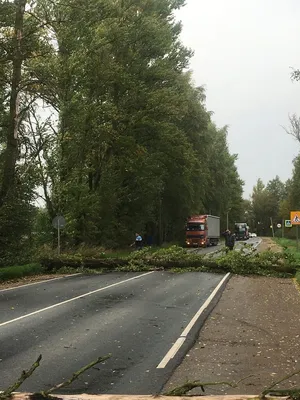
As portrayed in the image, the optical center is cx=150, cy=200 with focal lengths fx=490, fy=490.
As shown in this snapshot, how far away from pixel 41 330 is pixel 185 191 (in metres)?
36.2

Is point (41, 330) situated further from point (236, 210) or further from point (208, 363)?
point (236, 210)

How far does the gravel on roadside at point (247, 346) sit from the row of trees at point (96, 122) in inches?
455

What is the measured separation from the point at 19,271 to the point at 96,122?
1255cm

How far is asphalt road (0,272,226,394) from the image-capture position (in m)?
6.39

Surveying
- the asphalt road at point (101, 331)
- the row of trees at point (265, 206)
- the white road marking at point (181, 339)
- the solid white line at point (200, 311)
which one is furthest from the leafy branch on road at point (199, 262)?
the row of trees at point (265, 206)

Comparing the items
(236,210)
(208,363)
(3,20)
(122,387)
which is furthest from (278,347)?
(236,210)

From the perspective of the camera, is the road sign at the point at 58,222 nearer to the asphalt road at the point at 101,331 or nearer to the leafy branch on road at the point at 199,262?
the leafy branch on road at the point at 199,262

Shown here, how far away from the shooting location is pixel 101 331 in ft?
31.2

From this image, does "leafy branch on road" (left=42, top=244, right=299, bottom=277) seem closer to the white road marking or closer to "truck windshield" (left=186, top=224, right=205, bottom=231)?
the white road marking

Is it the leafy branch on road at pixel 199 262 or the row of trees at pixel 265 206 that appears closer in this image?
the leafy branch on road at pixel 199 262

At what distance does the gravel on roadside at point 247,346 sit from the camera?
634 centimetres

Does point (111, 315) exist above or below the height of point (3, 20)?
below

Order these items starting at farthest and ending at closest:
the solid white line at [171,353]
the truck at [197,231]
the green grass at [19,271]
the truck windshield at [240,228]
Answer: the truck windshield at [240,228] < the truck at [197,231] < the green grass at [19,271] < the solid white line at [171,353]

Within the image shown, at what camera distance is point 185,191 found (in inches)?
1783
